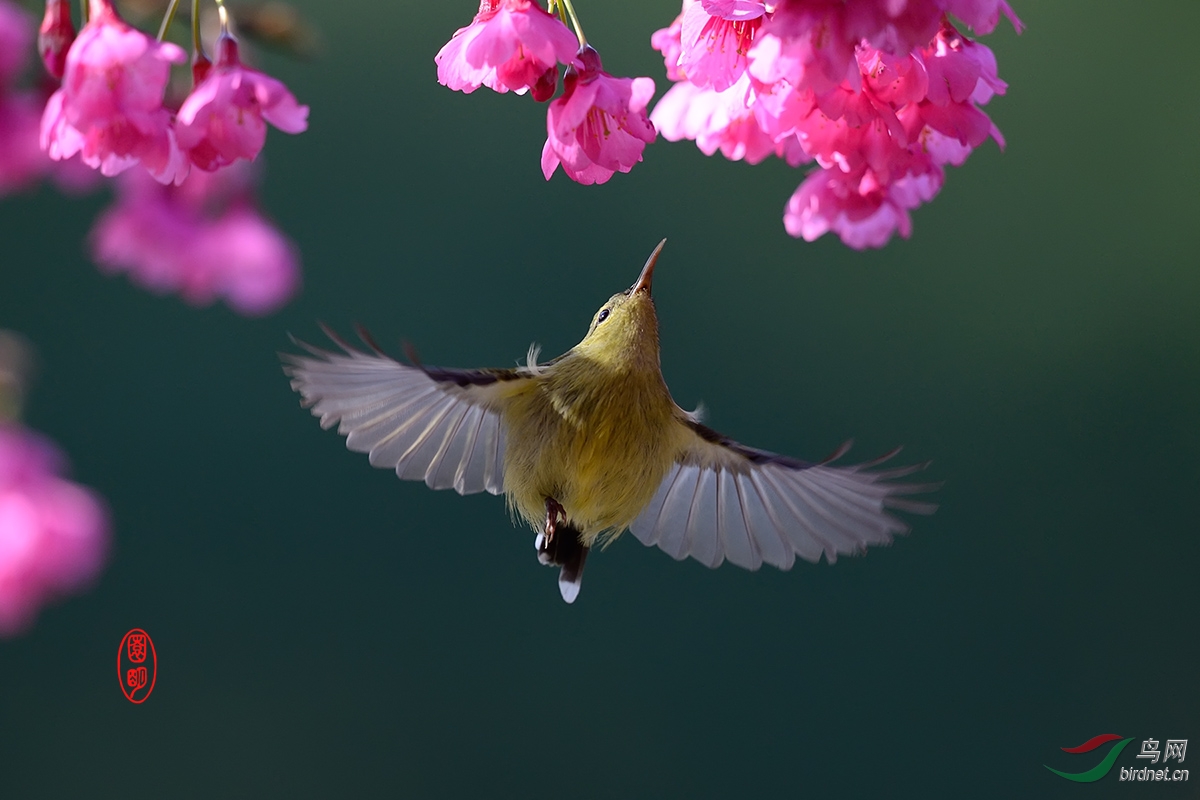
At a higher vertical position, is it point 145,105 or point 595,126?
point 595,126

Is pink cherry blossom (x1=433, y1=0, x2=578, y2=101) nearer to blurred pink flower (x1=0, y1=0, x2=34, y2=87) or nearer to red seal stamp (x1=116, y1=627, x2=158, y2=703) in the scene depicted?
blurred pink flower (x1=0, y1=0, x2=34, y2=87)

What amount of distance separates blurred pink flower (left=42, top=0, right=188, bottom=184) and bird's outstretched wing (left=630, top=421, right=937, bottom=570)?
0.70m

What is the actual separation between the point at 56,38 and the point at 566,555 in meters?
0.78

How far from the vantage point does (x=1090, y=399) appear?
3.79 metres

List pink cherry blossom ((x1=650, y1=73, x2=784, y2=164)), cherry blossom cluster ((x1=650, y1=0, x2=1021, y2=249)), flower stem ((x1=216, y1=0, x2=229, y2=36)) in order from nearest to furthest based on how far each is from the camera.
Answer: cherry blossom cluster ((x1=650, y1=0, x2=1021, y2=249))
flower stem ((x1=216, y1=0, x2=229, y2=36))
pink cherry blossom ((x1=650, y1=73, x2=784, y2=164))

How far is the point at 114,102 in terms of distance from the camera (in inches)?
32.7

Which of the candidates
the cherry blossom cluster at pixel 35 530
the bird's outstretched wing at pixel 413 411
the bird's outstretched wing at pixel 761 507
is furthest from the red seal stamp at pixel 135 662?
the bird's outstretched wing at pixel 761 507

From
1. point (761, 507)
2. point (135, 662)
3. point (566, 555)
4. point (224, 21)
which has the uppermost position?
point (224, 21)

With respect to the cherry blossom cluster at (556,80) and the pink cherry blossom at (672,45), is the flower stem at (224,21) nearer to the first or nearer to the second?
the cherry blossom cluster at (556,80)

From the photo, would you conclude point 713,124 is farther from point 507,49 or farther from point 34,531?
point 34,531

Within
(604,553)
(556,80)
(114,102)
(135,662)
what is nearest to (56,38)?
(114,102)

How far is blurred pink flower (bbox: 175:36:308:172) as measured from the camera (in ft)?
2.84

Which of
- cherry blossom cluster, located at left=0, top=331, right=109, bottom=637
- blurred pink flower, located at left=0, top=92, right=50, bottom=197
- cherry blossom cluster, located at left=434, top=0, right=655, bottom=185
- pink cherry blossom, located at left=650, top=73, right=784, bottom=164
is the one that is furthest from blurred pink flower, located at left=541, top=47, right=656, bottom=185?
cherry blossom cluster, located at left=0, top=331, right=109, bottom=637

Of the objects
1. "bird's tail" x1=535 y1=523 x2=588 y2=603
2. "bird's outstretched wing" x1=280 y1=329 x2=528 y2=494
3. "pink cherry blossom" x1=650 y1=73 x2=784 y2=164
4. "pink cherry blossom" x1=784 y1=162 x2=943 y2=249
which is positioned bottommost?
"bird's tail" x1=535 y1=523 x2=588 y2=603
